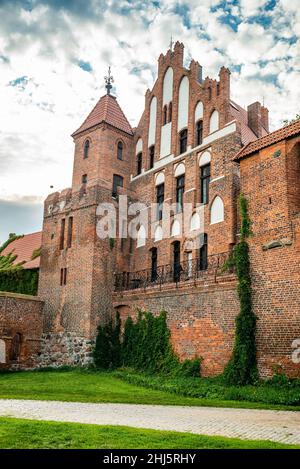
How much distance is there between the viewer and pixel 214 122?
22.4 meters

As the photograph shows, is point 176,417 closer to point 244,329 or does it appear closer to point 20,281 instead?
point 244,329

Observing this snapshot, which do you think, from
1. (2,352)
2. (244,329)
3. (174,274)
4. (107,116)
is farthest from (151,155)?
(244,329)

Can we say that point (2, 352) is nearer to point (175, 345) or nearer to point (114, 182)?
point (175, 345)

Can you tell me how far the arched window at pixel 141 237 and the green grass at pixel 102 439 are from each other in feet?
56.0

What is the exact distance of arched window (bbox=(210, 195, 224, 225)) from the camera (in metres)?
20.6

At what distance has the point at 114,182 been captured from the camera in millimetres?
26297

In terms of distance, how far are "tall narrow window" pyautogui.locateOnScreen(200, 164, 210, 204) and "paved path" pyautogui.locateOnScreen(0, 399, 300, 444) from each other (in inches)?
459

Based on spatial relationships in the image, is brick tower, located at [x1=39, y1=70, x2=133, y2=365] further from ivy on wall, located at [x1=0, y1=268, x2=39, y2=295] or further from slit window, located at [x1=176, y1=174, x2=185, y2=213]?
slit window, located at [x1=176, y1=174, x2=185, y2=213]

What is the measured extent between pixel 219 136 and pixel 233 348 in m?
10.00

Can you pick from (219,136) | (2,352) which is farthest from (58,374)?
(219,136)

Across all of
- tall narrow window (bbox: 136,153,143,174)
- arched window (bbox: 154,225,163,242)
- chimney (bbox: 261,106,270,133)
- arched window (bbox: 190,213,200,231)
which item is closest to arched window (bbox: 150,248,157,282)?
arched window (bbox: 154,225,163,242)

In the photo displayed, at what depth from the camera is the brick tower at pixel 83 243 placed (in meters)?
23.3

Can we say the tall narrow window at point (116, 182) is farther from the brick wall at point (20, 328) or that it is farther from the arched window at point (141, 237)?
the brick wall at point (20, 328)

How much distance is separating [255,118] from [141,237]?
8505mm
